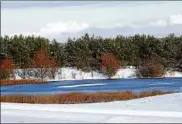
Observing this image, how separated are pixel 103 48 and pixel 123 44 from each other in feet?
8.39

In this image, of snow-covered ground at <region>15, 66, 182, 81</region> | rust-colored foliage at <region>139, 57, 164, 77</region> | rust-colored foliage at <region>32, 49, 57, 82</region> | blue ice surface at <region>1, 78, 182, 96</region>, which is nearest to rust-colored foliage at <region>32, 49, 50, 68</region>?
rust-colored foliage at <region>32, 49, 57, 82</region>

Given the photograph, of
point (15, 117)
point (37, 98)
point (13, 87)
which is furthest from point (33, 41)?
point (15, 117)

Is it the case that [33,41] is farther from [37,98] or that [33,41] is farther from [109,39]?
[37,98]

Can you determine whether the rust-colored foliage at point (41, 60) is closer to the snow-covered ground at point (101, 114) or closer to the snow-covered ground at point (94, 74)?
the snow-covered ground at point (94, 74)

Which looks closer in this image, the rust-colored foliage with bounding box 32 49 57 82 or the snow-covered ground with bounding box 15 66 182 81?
the rust-colored foliage with bounding box 32 49 57 82

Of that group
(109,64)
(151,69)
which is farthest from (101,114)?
(151,69)

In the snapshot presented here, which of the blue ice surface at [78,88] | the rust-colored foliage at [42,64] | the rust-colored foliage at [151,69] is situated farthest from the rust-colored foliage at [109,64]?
the blue ice surface at [78,88]

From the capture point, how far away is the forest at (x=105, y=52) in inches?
1918

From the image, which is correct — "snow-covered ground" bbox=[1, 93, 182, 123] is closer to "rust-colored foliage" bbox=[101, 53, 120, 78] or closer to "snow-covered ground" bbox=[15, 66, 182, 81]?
"snow-covered ground" bbox=[15, 66, 182, 81]

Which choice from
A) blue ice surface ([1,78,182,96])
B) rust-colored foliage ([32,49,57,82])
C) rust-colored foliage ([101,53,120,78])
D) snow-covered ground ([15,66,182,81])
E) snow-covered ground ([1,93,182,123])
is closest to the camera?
snow-covered ground ([1,93,182,123])

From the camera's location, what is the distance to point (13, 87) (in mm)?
21750

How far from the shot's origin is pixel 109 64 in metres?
48.6

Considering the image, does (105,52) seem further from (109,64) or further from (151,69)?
(151,69)

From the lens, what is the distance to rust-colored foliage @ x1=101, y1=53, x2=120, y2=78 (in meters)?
48.6
